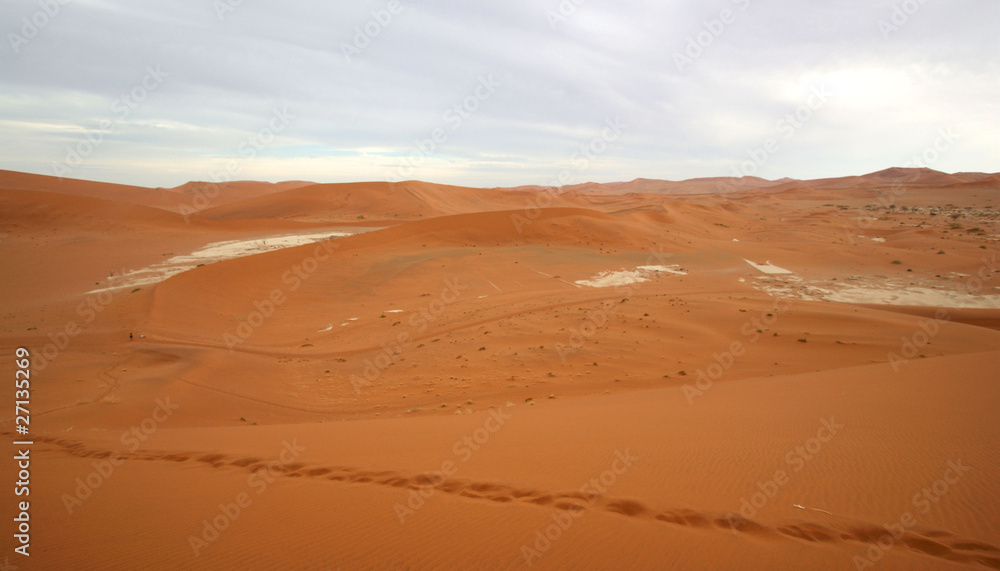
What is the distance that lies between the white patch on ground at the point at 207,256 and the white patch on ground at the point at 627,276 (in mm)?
Answer: 12154

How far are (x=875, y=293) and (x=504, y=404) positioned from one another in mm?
12838

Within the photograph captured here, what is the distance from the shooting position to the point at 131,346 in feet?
30.7

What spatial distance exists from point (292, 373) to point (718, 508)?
787cm

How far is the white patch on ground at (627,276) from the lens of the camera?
1558 cm

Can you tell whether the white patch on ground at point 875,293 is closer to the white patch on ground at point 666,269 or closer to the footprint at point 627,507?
the white patch on ground at point 666,269

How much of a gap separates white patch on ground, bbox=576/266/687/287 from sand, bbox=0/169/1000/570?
0.15m

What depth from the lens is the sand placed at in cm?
304

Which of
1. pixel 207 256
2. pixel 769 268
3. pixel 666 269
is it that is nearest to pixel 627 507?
pixel 666 269

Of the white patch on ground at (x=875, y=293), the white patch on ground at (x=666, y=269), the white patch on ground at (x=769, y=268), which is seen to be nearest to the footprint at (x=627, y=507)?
the white patch on ground at (x=875, y=293)

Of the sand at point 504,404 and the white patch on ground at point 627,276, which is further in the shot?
the white patch on ground at point 627,276

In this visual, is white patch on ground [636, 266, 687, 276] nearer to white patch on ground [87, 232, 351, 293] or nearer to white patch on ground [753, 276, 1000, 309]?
white patch on ground [753, 276, 1000, 309]

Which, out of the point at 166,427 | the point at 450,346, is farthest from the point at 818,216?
the point at 166,427

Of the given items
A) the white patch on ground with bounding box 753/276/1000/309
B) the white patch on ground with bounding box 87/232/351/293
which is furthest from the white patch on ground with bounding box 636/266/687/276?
the white patch on ground with bounding box 87/232/351/293

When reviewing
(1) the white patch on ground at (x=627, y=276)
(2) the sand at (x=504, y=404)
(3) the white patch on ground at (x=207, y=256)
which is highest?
(3) the white patch on ground at (x=207, y=256)
